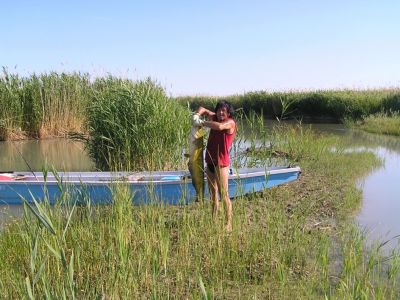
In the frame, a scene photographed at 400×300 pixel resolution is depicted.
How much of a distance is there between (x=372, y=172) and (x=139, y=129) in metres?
4.88

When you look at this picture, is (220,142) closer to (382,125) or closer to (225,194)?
(225,194)

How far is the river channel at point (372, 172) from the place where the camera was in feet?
19.1

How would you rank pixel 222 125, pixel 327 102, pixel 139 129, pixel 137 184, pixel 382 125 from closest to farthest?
1. pixel 222 125
2. pixel 137 184
3. pixel 139 129
4. pixel 382 125
5. pixel 327 102

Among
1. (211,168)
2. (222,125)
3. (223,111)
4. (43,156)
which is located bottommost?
(43,156)

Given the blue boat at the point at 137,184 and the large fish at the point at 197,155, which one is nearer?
the large fish at the point at 197,155

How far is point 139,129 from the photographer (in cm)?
808

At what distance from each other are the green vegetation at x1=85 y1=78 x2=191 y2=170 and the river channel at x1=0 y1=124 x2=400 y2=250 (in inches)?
39.0

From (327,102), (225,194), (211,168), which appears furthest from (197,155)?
(327,102)

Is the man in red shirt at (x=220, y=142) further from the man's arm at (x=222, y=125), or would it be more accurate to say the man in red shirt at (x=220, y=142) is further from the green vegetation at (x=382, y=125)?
the green vegetation at (x=382, y=125)

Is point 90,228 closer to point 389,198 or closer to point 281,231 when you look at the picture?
point 281,231

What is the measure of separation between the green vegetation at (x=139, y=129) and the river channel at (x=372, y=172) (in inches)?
39.0

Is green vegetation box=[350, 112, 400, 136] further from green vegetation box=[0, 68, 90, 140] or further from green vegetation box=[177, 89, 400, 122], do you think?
green vegetation box=[0, 68, 90, 140]

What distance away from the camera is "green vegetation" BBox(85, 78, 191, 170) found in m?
8.09

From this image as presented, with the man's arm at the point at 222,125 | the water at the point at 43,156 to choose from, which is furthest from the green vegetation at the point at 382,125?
the man's arm at the point at 222,125
